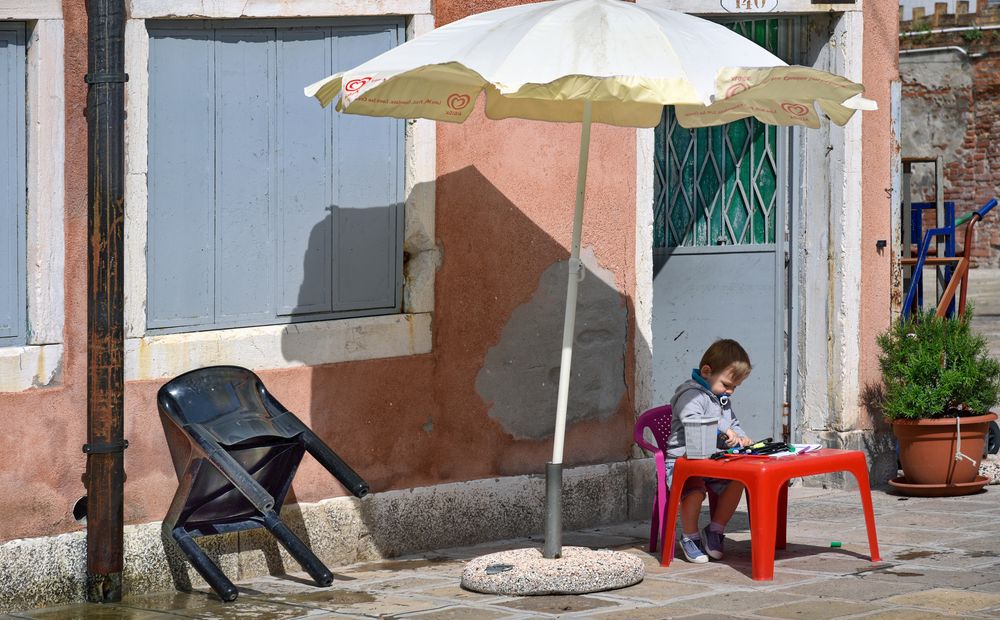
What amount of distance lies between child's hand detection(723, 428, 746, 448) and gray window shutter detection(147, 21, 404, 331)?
5.57 ft

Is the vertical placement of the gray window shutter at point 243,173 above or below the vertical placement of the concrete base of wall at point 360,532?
above

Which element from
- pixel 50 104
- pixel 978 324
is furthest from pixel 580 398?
pixel 978 324

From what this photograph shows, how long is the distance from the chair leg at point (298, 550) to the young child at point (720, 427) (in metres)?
1.61

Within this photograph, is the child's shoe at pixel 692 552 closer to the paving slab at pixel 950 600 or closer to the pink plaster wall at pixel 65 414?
the paving slab at pixel 950 600

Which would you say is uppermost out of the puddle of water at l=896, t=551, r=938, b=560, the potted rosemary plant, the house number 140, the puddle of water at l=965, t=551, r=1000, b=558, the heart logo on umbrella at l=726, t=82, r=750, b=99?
the house number 140

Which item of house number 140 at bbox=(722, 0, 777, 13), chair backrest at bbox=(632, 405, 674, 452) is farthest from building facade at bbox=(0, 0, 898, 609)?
chair backrest at bbox=(632, 405, 674, 452)

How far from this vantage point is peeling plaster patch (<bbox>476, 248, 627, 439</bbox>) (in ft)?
23.3

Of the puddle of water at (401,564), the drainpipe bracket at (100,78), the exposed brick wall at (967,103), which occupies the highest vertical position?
the exposed brick wall at (967,103)

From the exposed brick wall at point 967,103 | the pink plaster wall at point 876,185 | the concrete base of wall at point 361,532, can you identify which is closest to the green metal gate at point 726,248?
the pink plaster wall at point 876,185

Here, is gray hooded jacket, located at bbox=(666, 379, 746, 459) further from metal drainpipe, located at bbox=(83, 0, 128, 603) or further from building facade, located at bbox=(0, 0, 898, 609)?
metal drainpipe, located at bbox=(83, 0, 128, 603)

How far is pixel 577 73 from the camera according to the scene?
5082 millimetres

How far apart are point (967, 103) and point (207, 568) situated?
68.0 ft

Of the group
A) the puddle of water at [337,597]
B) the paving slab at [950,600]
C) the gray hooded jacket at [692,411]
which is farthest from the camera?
the gray hooded jacket at [692,411]

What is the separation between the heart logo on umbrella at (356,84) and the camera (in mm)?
5367
